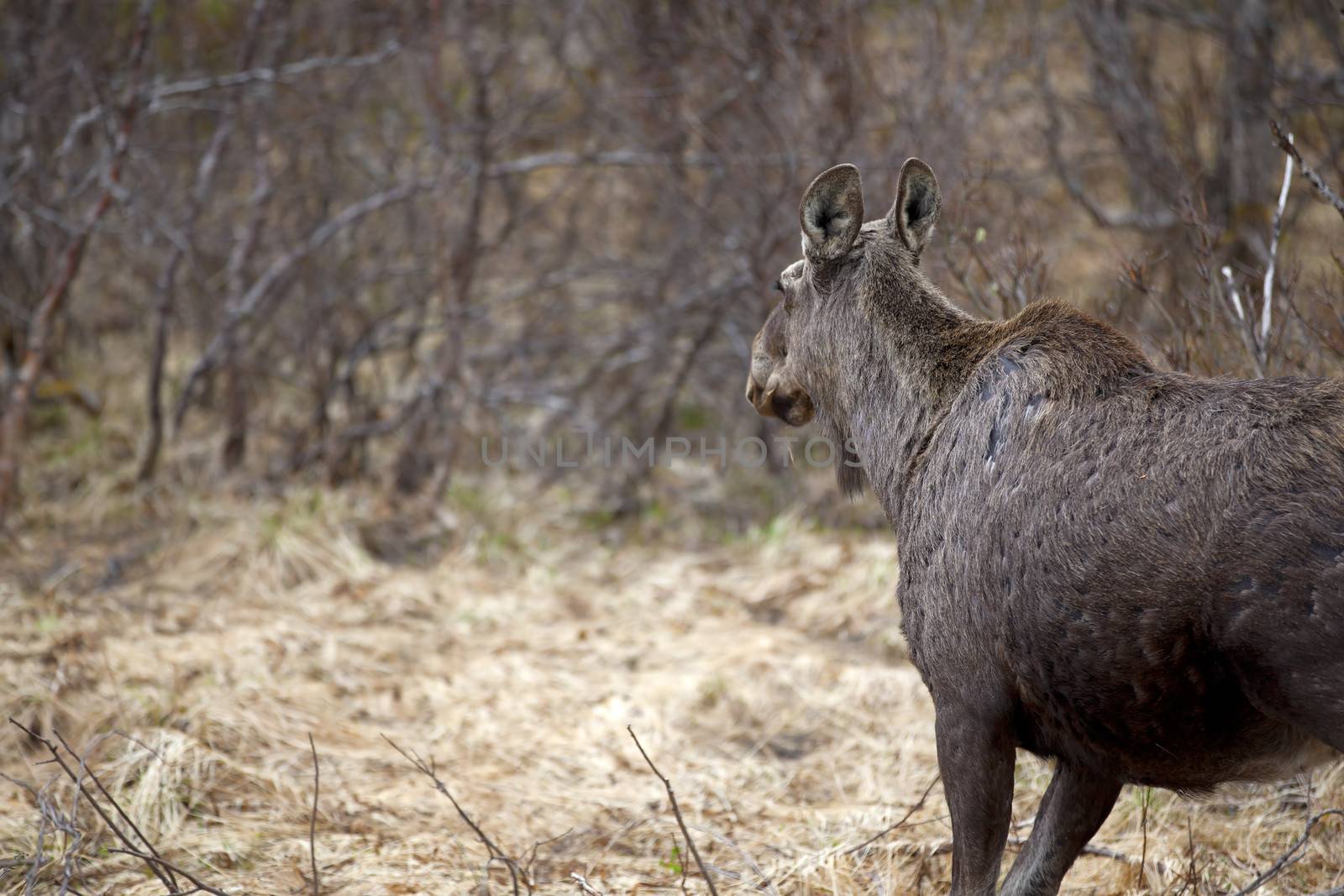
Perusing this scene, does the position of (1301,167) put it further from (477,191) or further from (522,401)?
(522,401)

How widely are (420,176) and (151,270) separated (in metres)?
3.11

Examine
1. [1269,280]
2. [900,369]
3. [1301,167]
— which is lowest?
[900,369]

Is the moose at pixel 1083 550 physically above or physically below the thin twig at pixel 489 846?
above

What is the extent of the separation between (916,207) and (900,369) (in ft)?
2.42

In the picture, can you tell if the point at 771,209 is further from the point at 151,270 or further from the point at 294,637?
the point at 151,270

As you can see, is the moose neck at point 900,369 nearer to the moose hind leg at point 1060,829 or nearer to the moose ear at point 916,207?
the moose ear at point 916,207

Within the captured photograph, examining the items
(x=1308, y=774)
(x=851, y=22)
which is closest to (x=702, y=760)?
(x=1308, y=774)

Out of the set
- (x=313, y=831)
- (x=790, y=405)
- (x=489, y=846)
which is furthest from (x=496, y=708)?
(x=489, y=846)

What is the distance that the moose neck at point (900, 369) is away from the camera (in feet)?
13.3

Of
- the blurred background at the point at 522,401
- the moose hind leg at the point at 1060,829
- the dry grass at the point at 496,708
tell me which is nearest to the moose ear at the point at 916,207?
the blurred background at the point at 522,401

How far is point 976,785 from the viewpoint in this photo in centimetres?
347

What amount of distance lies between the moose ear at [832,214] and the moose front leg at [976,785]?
5.90ft

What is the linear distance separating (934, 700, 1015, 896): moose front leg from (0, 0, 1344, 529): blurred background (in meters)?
4.20

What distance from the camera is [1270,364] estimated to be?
506cm
